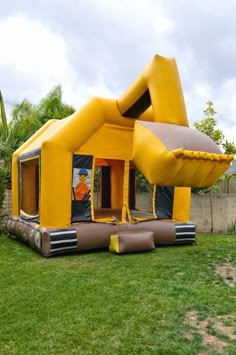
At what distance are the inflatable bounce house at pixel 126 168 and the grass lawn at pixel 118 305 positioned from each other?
511 mm

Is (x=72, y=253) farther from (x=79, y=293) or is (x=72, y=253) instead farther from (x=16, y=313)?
(x=16, y=313)

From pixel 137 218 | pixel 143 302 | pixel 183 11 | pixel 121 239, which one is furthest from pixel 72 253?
pixel 183 11

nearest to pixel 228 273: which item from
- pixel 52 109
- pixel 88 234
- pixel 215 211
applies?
pixel 88 234

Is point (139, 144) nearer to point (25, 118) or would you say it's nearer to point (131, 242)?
point (131, 242)

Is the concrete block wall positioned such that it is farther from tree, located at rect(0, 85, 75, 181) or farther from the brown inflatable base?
tree, located at rect(0, 85, 75, 181)

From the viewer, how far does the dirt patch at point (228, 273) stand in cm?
402

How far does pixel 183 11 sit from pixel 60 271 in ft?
12.8

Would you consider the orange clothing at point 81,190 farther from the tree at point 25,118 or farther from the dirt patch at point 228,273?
the tree at point 25,118

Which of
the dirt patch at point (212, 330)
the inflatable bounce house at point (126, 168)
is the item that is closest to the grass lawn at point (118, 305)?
the dirt patch at point (212, 330)

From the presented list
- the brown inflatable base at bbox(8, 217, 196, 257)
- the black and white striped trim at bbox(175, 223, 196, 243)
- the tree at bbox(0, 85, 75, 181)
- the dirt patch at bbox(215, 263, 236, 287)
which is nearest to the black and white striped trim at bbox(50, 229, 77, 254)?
the brown inflatable base at bbox(8, 217, 196, 257)

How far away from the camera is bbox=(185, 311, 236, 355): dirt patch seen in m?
2.47

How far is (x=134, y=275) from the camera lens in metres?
4.30

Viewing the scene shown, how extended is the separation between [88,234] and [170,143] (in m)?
2.34

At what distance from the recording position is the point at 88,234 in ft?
18.6
